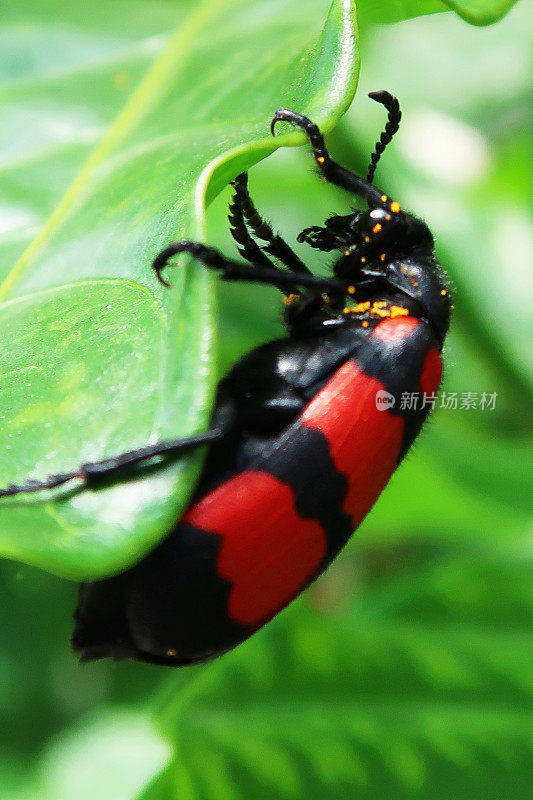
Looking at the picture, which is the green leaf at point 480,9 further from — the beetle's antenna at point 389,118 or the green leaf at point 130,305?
the beetle's antenna at point 389,118

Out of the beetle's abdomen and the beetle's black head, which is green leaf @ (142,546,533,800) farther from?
the beetle's black head

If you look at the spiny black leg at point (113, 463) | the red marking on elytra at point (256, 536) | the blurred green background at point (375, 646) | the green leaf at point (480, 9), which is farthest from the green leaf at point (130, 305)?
the red marking on elytra at point (256, 536)

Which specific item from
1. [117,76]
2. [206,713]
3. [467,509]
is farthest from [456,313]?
[206,713]

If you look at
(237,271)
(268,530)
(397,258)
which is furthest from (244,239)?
(268,530)

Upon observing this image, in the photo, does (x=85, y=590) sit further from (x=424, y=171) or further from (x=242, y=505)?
(x=424, y=171)

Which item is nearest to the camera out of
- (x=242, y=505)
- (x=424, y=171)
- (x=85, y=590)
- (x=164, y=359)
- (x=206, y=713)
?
(x=164, y=359)
